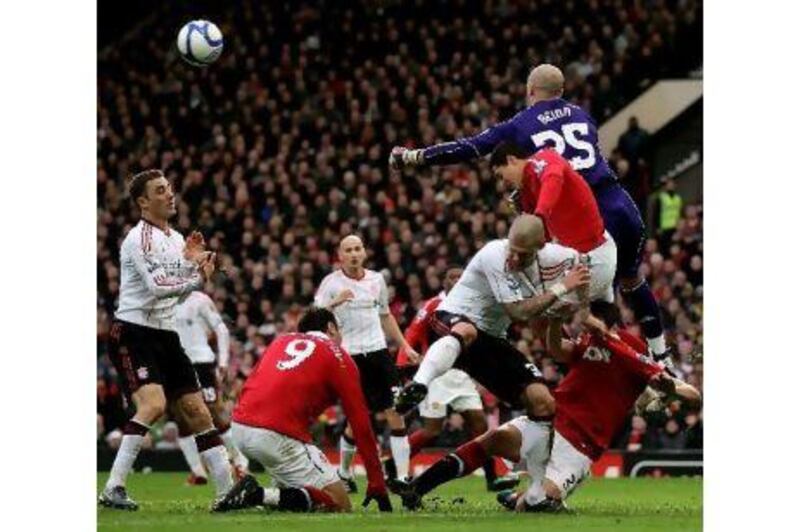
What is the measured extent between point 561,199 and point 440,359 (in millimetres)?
1143

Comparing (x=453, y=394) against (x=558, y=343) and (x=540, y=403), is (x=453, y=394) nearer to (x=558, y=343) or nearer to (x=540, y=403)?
(x=540, y=403)

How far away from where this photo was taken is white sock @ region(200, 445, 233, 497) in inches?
423

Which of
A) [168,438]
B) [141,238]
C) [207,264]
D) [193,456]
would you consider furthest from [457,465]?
[168,438]

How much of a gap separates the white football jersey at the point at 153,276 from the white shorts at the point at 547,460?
212 cm

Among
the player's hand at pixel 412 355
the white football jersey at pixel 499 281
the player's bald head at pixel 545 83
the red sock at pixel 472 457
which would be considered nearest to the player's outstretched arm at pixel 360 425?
the red sock at pixel 472 457

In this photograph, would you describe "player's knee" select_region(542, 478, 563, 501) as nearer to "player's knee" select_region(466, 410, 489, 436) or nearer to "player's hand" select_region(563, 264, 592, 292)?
"player's hand" select_region(563, 264, 592, 292)

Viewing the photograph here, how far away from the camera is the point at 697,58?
23.9 metres

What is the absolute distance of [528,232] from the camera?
32.6ft

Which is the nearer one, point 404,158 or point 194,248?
point 194,248

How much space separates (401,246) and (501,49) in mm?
5361

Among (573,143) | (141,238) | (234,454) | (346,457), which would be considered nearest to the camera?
(141,238)

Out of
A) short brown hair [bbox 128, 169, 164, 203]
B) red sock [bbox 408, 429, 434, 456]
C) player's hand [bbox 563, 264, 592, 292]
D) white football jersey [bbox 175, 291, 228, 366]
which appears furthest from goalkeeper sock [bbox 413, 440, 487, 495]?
white football jersey [bbox 175, 291, 228, 366]
